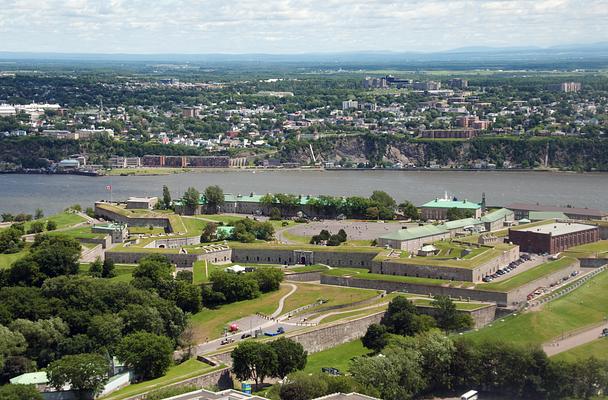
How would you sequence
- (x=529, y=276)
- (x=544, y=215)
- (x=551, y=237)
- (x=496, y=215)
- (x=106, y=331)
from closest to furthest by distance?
(x=106, y=331) < (x=529, y=276) < (x=551, y=237) < (x=496, y=215) < (x=544, y=215)

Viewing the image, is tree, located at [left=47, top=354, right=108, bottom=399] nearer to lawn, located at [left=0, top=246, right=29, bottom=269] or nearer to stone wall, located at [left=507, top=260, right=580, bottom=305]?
lawn, located at [left=0, top=246, right=29, bottom=269]

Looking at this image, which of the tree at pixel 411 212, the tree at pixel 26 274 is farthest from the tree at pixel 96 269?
the tree at pixel 411 212

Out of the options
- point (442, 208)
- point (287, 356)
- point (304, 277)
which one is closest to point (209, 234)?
point (304, 277)

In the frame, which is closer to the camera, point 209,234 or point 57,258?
point 57,258

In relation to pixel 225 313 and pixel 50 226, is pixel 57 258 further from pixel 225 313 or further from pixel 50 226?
pixel 50 226

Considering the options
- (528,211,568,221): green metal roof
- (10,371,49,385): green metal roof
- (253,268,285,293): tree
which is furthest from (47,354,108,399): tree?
(528,211,568,221): green metal roof

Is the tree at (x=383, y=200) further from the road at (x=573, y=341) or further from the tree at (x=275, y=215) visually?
the road at (x=573, y=341)

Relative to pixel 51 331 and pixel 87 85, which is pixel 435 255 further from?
pixel 87 85

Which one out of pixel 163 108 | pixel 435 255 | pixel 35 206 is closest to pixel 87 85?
pixel 163 108
